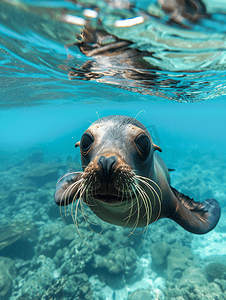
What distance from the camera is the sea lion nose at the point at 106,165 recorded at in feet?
5.00

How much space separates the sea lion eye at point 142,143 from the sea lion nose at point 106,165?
0.58m

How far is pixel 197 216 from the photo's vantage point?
306 cm

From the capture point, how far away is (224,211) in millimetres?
12023

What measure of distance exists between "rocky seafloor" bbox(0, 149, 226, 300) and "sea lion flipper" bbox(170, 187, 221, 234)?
2187mm

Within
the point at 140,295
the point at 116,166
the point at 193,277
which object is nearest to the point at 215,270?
the point at 193,277

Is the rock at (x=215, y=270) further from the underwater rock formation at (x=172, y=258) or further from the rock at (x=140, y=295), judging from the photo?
the rock at (x=140, y=295)

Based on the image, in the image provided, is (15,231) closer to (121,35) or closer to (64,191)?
(64,191)

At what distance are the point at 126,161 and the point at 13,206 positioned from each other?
1218cm

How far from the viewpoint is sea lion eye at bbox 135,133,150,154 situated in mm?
2064

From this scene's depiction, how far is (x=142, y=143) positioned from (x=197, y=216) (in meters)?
1.90

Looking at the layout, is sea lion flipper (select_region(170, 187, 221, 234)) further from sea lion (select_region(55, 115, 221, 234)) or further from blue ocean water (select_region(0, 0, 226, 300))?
blue ocean water (select_region(0, 0, 226, 300))

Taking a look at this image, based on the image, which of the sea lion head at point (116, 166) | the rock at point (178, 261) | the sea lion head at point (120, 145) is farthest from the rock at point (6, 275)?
the sea lion head at point (120, 145)

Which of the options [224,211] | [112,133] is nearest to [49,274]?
[112,133]

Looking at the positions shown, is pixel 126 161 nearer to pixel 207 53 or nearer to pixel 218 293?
pixel 207 53
